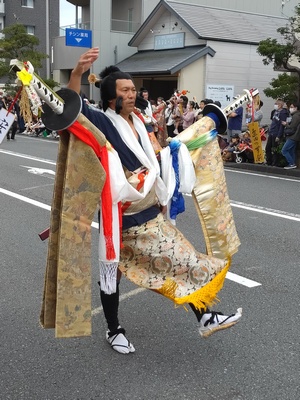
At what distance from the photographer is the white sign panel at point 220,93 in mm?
20281

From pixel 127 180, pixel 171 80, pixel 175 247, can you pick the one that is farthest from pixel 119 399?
pixel 171 80

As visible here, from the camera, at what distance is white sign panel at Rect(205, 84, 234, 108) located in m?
20.3

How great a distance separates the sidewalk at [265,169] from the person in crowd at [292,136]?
26cm

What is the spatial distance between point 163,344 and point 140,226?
82 cm

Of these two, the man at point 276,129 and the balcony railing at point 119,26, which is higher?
the balcony railing at point 119,26

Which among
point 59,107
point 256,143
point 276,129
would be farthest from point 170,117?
point 59,107

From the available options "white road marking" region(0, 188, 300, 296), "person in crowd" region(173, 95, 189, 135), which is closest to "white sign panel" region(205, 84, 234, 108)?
"person in crowd" region(173, 95, 189, 135)

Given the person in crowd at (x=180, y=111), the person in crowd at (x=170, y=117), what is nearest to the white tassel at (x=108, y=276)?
the person in crowd at (x=180, y=111)

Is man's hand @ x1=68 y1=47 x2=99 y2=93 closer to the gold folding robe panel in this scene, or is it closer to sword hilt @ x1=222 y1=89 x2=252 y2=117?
the gold folding robe panel

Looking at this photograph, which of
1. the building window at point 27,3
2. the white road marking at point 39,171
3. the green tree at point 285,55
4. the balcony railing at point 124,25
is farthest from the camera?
the building window at point 27,3

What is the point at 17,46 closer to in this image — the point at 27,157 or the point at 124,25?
the point at 124,25

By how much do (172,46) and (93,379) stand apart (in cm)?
2089

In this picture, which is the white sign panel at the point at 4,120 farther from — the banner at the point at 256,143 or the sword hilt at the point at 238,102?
the banner at the point at 256,143

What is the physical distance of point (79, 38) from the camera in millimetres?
23656
